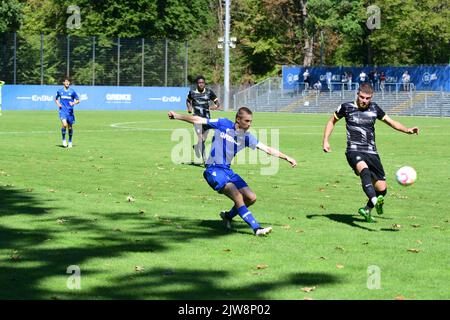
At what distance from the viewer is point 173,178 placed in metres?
18.0

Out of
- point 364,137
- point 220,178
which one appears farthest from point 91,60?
point 220,178

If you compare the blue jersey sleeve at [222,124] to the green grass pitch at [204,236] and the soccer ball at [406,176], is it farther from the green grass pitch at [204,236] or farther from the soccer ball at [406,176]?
the soccer ball at [406,176]

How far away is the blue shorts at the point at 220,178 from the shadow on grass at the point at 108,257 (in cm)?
60

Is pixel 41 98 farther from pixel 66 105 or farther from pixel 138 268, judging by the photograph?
pixel 138 268

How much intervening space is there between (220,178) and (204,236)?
2.77 ft

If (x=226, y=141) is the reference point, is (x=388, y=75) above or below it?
above

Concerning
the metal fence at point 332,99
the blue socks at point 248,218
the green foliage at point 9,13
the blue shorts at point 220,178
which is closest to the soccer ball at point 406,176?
the blue shorts at point 220,178

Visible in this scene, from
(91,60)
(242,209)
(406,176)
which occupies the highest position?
(91,60)

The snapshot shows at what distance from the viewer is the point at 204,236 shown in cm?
1092

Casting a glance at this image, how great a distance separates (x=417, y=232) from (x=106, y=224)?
412 centimetres

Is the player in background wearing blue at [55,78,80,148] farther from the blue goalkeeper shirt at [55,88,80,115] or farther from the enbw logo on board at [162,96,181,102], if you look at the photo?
the enbw logo on board at [162,96,181,102]

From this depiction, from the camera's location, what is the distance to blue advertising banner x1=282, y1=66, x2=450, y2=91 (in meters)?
64.2
